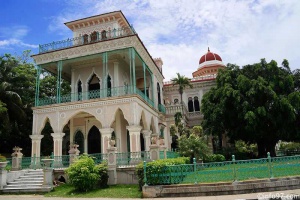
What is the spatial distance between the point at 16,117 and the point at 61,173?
10659 mm

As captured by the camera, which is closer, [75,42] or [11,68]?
[75,42]

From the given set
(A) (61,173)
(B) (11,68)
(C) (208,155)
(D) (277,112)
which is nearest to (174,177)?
(A) (61,173)

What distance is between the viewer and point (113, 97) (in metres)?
15.0

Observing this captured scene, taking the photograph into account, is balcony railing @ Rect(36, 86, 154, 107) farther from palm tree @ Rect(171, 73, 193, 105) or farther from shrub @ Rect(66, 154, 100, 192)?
palm tree @ Rect(171, 73, 193, 105)

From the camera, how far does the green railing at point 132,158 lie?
1227 centimetres

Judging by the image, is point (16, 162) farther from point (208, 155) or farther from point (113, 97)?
point (208, 155)

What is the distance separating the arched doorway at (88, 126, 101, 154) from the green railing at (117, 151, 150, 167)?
595cm

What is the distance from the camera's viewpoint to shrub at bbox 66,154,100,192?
10538 millimetres

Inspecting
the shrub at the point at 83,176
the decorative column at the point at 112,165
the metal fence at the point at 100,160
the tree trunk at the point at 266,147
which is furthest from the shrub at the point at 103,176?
the tree trunk at the point at 266,147

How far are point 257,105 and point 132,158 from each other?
1158 centimetres

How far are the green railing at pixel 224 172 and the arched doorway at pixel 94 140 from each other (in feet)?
30.7

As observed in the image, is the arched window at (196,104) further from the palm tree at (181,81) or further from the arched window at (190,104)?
the palm tree at (181,81)

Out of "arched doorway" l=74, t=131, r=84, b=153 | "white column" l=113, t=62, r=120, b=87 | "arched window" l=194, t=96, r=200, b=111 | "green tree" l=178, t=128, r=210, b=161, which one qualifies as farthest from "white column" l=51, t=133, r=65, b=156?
"arched window" l=194, t=96, r=200, b=111

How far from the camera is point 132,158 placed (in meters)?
12.3
